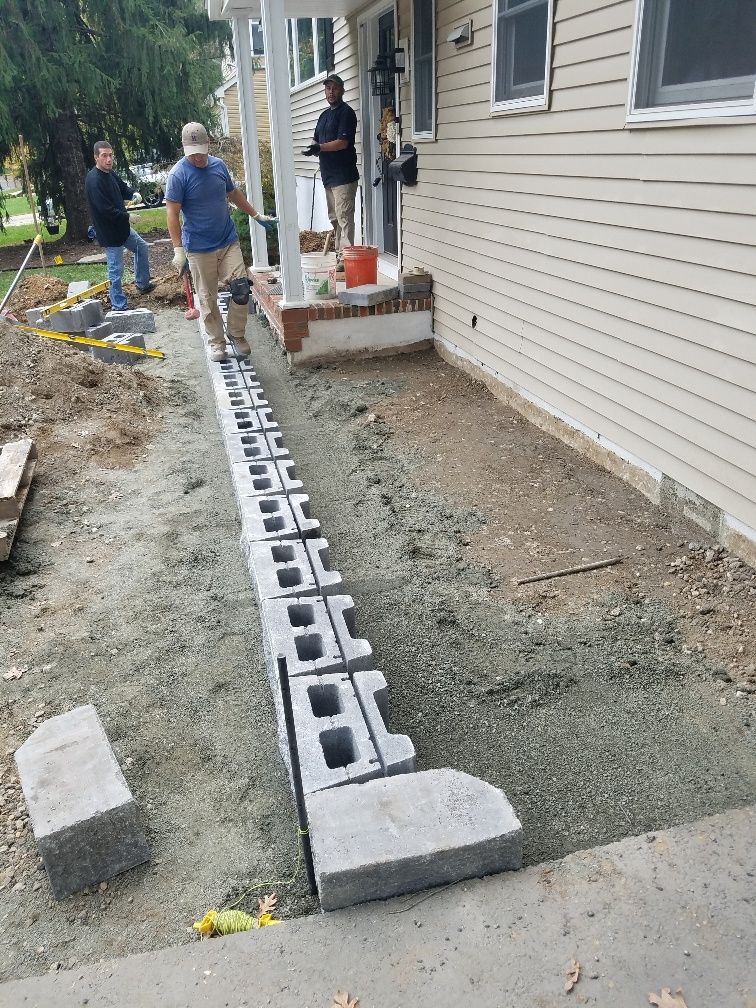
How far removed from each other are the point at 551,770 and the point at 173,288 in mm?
10057

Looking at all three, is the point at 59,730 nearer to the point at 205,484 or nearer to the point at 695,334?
the point at 205,484

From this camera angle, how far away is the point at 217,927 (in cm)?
200

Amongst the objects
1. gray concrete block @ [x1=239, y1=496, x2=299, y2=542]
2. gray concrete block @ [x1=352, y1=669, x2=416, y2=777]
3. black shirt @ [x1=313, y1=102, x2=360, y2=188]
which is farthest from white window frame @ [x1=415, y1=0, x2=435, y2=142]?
gray concrete block @ [x1=352, y1=669, x2=416, y2=777]

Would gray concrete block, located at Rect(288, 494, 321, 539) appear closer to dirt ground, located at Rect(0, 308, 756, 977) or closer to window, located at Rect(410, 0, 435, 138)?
dirt ground, located at Rect(0, 308, 756, 977)

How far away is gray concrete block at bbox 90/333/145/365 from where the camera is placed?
25.1 ft

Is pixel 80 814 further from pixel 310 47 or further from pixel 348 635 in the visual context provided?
pixel 310 47

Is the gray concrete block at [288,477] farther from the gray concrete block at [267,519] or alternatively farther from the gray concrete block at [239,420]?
the gray concrete block at [239,420]

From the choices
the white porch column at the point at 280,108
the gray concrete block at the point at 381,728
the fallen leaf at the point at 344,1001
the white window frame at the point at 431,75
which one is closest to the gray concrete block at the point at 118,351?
the white porch column at the point at 280,108

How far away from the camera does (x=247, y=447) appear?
15.7 ft

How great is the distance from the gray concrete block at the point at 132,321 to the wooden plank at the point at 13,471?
3880 mm

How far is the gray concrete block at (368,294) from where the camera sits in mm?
7012

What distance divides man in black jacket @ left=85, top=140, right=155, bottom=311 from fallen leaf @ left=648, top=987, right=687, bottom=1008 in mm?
9408

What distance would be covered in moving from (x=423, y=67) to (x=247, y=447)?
15.0 ft

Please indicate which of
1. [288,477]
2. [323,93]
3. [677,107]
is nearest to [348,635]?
[288,477]
